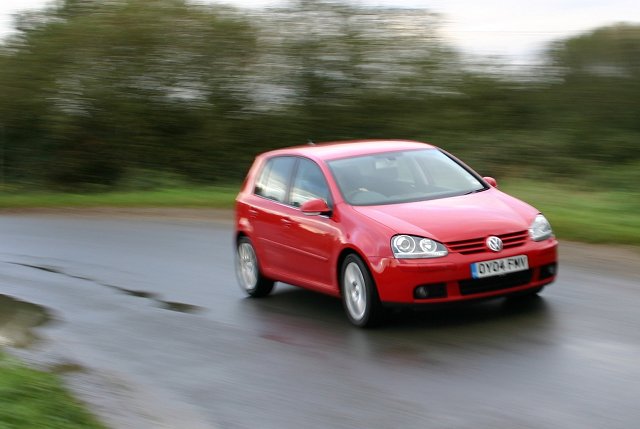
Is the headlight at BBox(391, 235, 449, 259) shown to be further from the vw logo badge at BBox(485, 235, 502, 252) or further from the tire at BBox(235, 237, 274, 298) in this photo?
the tire at BBox(235, 237, 274, 298)

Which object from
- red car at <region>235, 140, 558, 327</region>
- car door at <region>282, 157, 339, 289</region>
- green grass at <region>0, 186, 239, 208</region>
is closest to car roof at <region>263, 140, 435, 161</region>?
red car at <region>235, 140, 558, 327</region>

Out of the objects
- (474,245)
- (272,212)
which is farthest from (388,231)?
(272,212)

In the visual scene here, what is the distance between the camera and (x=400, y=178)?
380 inches

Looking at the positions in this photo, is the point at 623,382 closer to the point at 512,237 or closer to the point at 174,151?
the point at 512,237

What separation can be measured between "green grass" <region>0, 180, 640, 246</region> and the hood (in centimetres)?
418

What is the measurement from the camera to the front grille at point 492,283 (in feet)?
27.4

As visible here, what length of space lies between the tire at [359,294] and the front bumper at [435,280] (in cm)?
11

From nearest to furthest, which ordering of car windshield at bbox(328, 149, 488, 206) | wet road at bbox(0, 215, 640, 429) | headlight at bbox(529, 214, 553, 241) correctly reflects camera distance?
1. wet road at bbox(0, 215, 640, 429)
2. headlight at bbox(529, 214, 553, 241)
3. car windshield at bbox(328, 149, 488, 206)

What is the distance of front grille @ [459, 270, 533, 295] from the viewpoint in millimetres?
8359

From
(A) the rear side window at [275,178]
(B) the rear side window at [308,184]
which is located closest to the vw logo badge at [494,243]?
(B) the rear side window at [308,184]

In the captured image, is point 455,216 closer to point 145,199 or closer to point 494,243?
point 494,243

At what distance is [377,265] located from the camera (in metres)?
8.46

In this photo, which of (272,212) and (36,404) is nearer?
(36,404)

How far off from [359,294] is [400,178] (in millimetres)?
1371
